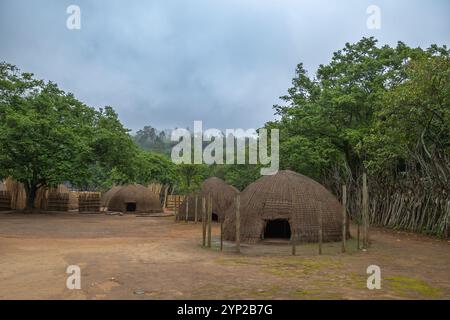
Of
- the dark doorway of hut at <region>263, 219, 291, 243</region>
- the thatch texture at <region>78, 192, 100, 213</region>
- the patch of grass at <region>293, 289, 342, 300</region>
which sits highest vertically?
the thatch texture at <region>78, 192, 100, 213</region>

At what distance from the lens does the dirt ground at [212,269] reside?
8.34 meters

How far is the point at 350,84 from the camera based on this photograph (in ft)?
81.5

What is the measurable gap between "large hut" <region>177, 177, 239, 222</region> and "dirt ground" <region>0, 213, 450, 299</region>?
9.90 metres

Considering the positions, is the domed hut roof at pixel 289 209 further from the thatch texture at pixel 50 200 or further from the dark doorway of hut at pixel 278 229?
the thatch texture at pixel 50 200

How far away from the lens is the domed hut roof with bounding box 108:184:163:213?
38250 millimetres

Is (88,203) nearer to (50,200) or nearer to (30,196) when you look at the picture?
(50,200)

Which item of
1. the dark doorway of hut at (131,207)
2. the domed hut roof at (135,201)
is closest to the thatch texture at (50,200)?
the domed hut roof at (135,201)

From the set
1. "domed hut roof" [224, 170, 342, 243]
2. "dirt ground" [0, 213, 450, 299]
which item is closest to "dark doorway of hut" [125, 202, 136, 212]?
"dirt ground" [0, 213, 450, 299]

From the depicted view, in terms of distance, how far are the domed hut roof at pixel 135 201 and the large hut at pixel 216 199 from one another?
996 cm

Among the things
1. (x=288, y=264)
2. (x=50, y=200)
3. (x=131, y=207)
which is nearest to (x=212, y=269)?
(x=288, y=264)

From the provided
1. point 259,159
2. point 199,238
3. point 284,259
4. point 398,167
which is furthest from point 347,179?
point 284,259

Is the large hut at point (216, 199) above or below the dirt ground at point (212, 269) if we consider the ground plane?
above

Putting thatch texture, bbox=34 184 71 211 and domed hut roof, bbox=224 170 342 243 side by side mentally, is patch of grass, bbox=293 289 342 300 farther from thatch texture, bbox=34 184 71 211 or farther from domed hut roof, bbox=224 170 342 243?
thatch texture, bbox=34 184 71 211

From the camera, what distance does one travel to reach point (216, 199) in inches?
1105
